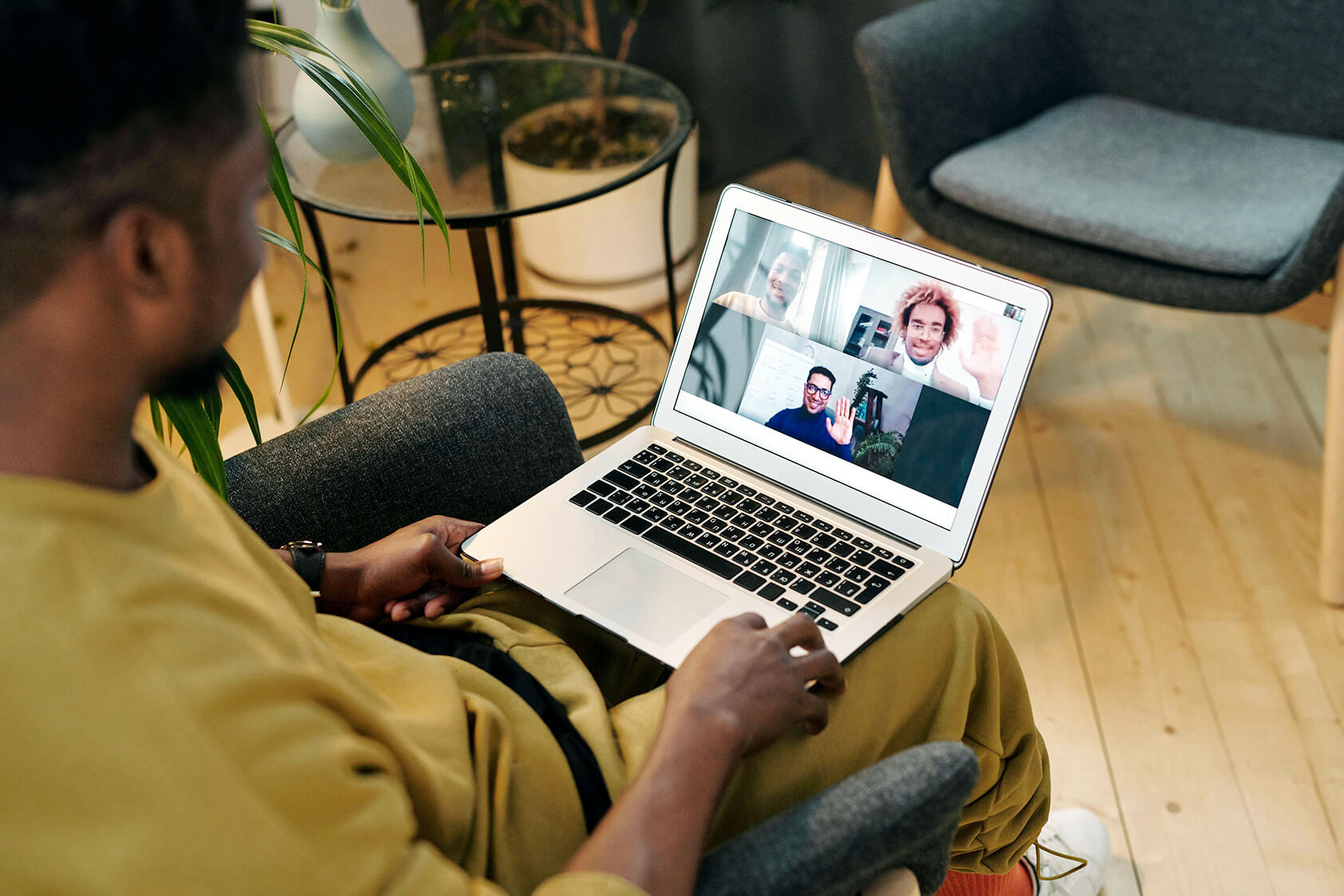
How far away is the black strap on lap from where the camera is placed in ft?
2.33

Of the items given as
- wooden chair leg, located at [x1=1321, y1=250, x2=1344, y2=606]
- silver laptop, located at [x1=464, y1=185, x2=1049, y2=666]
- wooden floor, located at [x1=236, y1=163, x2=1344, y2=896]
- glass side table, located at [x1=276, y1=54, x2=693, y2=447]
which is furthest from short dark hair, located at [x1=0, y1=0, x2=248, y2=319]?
wooden chair leg, located at [x1=1321, y1=250, x2=1344, y2=606]

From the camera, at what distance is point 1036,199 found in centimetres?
155

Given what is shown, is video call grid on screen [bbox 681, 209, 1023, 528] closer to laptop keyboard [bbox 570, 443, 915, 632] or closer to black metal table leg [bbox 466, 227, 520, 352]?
laptop keyboard [bbox 570, 443, 915, 632]

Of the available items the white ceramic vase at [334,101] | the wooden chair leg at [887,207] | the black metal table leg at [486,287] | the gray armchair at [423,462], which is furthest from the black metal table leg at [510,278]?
the gray armchair at [423,462]

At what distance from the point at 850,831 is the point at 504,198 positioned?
1083 mm

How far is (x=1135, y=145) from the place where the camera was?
168 centimetres

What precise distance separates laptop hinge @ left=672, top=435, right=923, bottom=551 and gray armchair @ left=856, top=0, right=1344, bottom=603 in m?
0.78

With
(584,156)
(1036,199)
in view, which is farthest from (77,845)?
(1036,199)

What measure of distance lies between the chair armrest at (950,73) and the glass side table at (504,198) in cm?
30

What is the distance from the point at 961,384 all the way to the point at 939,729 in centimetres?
27

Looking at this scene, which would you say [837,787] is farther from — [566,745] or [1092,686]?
[1092,686]

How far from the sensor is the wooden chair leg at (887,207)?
180 centimetres

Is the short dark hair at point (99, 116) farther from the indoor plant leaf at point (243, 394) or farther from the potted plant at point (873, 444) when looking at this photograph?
the potted plant at point (873, 444)

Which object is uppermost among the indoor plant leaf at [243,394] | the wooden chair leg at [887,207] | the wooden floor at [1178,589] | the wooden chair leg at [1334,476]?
the indoor plant leaf at [243,394]
